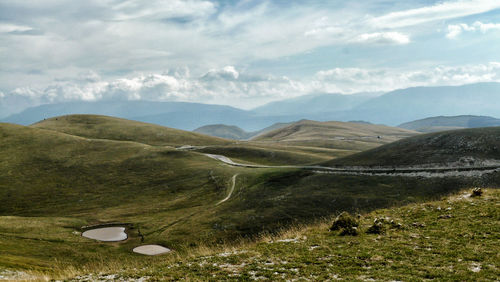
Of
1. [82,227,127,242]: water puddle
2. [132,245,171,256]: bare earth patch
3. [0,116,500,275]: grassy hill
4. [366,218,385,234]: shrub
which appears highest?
[366,218,385,234]: shrub

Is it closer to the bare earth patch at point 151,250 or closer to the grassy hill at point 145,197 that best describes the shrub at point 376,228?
the grassy hill at point 145,197

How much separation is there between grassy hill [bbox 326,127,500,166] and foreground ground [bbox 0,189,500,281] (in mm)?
67468

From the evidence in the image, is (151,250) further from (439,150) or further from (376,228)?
(439,150)

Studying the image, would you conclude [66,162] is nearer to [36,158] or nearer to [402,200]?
[36,158]

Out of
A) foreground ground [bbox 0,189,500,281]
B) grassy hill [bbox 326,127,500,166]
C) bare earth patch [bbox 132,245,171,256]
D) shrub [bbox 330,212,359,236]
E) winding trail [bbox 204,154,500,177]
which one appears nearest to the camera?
foreground ground [bbox 0,189,500,281]

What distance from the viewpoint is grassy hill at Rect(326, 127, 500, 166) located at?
277ft

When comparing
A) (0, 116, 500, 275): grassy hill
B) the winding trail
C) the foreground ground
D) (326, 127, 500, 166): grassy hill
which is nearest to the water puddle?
(0, 116, 500, 275): grassy hill

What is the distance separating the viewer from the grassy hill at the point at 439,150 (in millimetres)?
84444

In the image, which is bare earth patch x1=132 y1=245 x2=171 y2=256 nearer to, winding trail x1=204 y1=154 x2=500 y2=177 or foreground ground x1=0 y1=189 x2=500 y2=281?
foreground ground x1=0 y1=189 x2=500 y2=281

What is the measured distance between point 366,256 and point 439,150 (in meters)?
88.5

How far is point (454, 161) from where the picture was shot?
8244cm

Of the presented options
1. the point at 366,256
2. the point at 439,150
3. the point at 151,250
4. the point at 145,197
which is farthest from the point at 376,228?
the point at 145,197

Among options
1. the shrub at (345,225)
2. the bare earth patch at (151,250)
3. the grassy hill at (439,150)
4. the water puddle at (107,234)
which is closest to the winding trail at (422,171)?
the grassy hill at (439,150)

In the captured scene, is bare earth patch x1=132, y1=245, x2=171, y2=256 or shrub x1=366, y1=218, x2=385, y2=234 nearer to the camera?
shrub x1=366, y1=218, x2=385, y2=234
